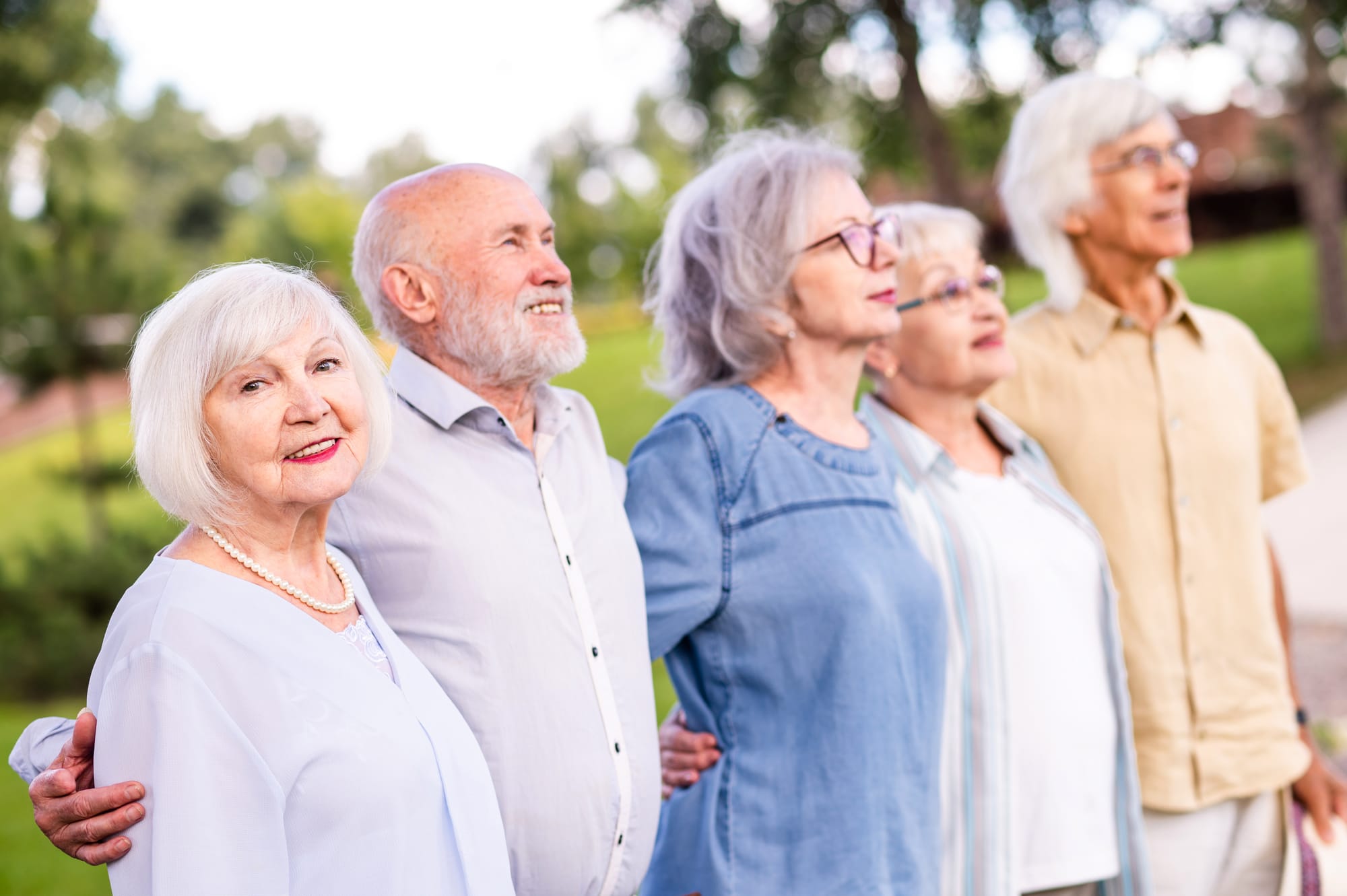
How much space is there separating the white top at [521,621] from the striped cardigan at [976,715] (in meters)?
0.83

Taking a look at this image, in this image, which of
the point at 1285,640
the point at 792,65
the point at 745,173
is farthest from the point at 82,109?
the point at 1285,640

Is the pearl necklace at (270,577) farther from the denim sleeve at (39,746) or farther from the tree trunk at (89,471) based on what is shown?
the tree trunk at (89,471)

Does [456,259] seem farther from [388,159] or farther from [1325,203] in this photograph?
[388,159]

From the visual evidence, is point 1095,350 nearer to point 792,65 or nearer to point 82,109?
point 792,65

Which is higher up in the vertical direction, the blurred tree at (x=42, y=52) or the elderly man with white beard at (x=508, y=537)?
the blurred tree at (x=42, y=52)

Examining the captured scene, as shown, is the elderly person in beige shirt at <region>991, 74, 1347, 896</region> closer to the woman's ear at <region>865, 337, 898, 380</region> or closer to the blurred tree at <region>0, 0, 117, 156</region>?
the woman's ear at <region>865, 337, 898, 380</region>

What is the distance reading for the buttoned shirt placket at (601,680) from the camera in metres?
2.31

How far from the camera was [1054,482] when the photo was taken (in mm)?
3199

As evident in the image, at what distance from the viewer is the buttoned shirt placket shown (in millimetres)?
2312

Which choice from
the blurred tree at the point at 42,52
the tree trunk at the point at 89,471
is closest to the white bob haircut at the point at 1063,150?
the blurred tree at the point at 42,52

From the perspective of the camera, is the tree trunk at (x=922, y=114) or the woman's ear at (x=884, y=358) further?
the tree trunk at (x=922, y=114)

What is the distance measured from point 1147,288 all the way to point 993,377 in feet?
2.28

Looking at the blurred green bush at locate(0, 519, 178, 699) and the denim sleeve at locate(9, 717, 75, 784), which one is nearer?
the denim sleeve at locate(9, 717, 75, 784)

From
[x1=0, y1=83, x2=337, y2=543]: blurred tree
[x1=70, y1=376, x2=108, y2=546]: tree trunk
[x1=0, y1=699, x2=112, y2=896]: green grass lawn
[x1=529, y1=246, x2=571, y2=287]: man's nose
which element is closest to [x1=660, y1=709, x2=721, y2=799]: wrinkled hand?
[x1=529, y1=246, x2=571, y2=287]: man's nose
